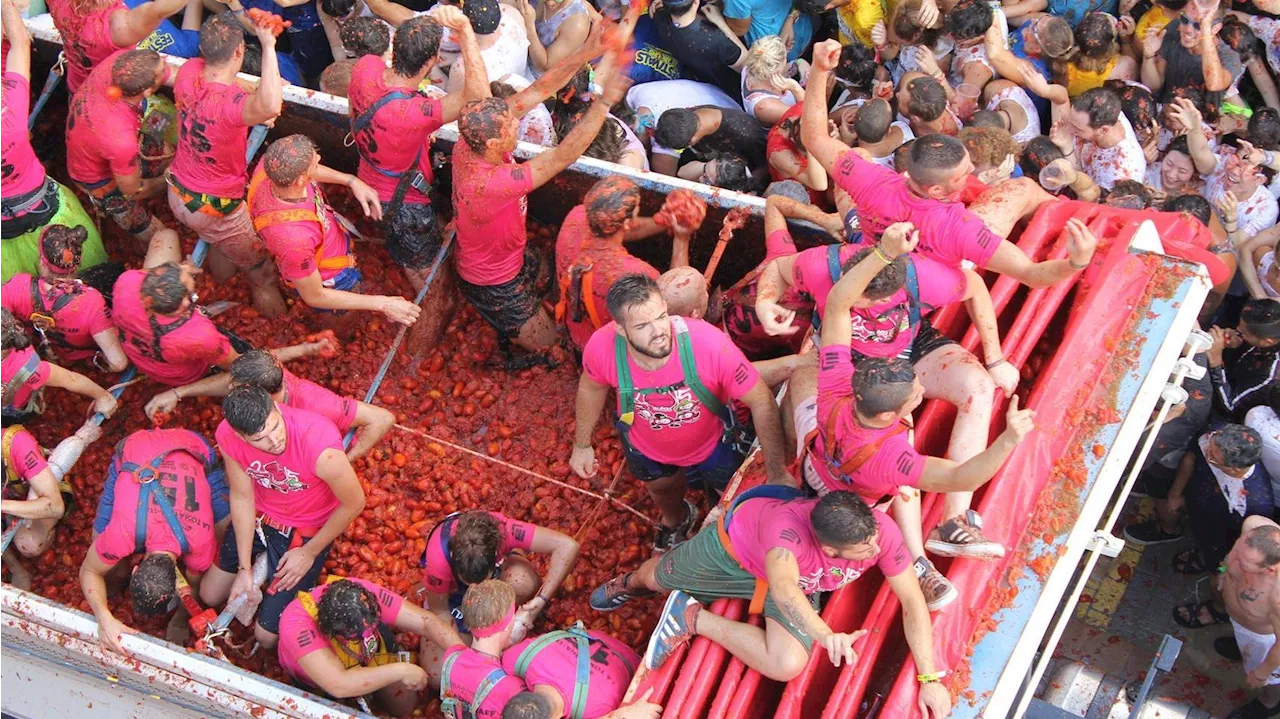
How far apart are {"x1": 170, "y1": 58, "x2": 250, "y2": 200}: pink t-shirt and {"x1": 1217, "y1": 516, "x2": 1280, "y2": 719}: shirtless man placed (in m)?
5.83

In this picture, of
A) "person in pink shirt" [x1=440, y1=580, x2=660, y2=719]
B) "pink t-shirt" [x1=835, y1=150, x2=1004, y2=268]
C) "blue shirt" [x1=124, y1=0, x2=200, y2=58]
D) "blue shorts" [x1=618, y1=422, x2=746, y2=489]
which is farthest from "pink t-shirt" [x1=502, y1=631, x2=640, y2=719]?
"blue shirt" [x1=124, y1=0, x2=200, y2=58]

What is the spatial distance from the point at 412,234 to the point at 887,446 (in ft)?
11.5

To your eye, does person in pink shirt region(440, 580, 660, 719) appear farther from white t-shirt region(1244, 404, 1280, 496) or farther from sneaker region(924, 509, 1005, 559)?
white t-shirt region(1244, 404, 1280, 496)

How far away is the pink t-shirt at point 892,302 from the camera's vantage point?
523 cm

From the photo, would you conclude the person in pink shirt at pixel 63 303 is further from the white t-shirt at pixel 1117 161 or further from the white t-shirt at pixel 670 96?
the white t-shirt at pixel 1117 161

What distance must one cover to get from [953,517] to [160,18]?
Answer: 543cm

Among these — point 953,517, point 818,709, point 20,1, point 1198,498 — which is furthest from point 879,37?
point 20,1

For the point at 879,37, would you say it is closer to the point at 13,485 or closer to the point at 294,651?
the point at 294,651

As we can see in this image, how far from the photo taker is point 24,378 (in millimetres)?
6387

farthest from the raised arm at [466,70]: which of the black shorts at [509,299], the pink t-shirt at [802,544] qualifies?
the pink t-shirt at [802,544]

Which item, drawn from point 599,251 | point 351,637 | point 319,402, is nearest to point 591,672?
point 351,637

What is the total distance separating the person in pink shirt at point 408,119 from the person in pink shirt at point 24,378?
190 cm

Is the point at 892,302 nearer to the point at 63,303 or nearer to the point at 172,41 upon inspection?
the point at 63,303

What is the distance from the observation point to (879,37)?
27.5 ft
